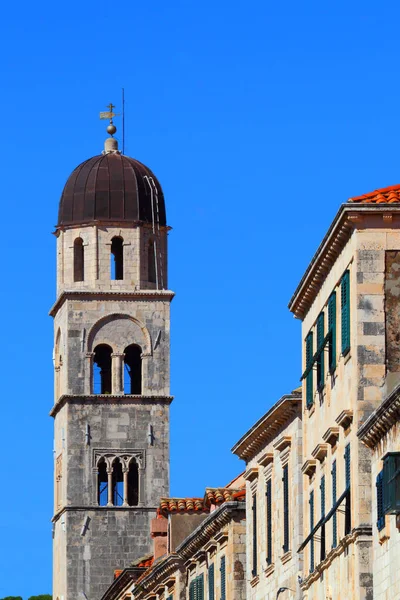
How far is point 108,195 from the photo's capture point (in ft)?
342

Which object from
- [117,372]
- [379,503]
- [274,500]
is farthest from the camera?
[117,372]

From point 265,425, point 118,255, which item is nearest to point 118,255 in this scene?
point 118,255

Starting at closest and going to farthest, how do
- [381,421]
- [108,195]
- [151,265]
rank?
[381,421] < [108,195] < [151,265]

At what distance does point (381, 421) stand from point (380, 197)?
619 cm

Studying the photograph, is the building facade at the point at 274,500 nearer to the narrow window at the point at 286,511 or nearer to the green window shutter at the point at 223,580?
the narrow window at the point at 286,511

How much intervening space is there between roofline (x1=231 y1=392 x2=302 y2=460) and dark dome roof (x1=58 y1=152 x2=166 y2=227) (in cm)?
4369

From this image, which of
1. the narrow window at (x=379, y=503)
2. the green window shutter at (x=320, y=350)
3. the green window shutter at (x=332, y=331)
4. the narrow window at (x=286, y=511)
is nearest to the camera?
the narrow window at (x=379, y=503)

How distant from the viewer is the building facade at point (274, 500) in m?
52.9

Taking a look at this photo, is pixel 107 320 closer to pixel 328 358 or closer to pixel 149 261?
pixel 149 261

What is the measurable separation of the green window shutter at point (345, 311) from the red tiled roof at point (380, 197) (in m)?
1.41

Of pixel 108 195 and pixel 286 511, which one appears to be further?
pixel 108 195

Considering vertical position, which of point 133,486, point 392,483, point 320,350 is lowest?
point 392,483

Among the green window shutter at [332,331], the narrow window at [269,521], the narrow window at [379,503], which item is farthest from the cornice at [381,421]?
the narrow window at [269,521]

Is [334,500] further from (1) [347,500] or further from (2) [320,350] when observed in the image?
(2) [320,350]
